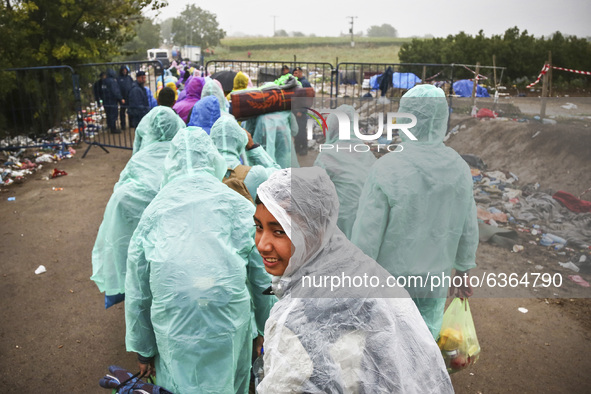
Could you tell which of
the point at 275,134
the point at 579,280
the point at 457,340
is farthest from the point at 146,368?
the point at 579,280

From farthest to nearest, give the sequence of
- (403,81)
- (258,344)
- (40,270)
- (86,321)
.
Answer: (403,81), (40,270), (86,321), (258,344)

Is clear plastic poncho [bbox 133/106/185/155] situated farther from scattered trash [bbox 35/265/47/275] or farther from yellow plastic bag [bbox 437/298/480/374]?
scattered trash [bbox 35/265/47/275]

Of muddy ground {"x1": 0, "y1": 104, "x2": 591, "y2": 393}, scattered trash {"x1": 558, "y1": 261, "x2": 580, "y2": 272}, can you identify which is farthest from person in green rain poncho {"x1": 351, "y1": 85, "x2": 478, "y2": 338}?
scattered trash {"x1": 558, "y1": 261, "x2": 580, "y2": 272}

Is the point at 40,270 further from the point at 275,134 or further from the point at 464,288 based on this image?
the point at 464,288

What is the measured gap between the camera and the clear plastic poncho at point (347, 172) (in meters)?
3.84

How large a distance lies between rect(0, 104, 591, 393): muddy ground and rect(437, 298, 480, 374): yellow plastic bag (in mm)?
889

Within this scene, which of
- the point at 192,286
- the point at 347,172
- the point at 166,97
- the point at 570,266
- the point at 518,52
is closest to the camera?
the point at 192,286

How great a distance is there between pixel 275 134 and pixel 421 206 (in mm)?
3686

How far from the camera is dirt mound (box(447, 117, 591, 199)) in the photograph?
8.12 metres

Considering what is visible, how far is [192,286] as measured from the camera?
84.2 inches

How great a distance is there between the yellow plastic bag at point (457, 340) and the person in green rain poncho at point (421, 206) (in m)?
0.16

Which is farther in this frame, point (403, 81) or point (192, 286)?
point (403, 81)

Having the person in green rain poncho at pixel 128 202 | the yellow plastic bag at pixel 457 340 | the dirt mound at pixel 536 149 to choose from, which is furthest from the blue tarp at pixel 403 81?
the yellow plastic bag at pixel 457 340

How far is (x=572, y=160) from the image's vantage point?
836 cm
